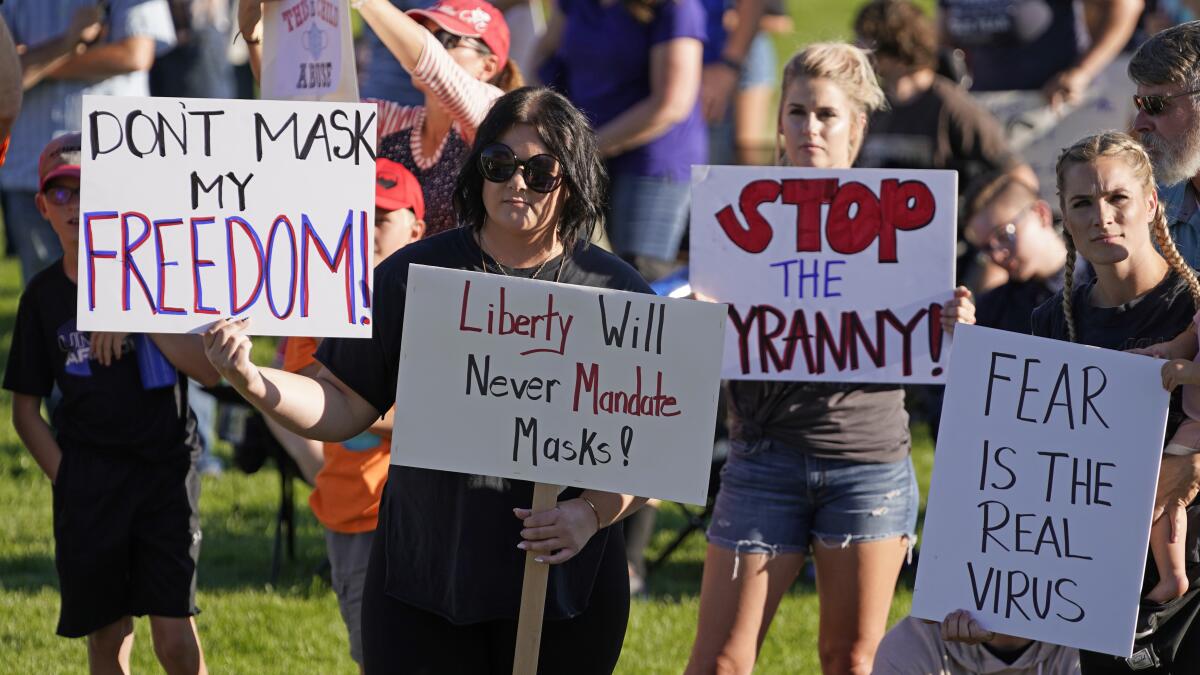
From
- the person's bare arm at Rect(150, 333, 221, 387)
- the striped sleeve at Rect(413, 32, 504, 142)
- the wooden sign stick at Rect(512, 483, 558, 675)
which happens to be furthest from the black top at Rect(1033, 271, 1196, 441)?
the person's bare arm at Rect(150, 333, 221, 387)

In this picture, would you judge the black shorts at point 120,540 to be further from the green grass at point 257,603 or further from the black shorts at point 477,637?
the black shorts at point 477,637

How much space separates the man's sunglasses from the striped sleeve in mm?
996

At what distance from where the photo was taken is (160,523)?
448 cm

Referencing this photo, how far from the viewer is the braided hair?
3508mm

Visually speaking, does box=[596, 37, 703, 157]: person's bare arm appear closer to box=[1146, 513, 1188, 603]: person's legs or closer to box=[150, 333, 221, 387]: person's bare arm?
box=[150, 333, 221, 387]: person's bare arm

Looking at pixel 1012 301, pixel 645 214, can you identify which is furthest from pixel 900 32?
pixel 1012 301

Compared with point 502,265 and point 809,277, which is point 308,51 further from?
point 809,277

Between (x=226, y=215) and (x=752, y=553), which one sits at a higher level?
(x=226, y=215)

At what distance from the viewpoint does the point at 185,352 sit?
439cm

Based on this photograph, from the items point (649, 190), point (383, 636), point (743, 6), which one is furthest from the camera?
point (743, 6)

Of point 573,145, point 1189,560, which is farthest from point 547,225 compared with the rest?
point 1189,560

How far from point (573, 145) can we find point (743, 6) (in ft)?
17.8

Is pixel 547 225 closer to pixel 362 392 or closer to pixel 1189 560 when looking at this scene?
pixel 362 392

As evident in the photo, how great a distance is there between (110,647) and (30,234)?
2.60m
